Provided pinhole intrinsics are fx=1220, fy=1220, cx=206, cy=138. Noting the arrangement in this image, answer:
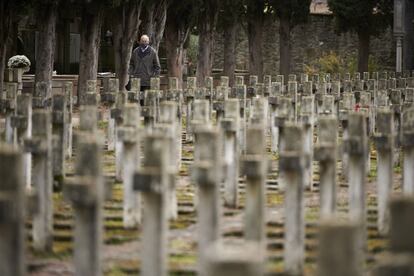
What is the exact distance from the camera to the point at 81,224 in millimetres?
7266

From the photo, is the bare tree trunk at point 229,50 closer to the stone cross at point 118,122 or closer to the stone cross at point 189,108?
the stone cross at point 189,108

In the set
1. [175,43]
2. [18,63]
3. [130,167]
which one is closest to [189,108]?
[130,167]

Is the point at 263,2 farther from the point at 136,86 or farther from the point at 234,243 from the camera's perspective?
the point at 234,243

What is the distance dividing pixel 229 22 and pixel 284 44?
489 centimetres

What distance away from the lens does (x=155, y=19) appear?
101ft

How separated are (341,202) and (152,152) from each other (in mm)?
4719

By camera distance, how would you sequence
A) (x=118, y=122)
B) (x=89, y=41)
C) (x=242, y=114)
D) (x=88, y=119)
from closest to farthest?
(x=88, y=119)
(x=118, y=122)
(x=242, y=114)
(x=89, y=41)

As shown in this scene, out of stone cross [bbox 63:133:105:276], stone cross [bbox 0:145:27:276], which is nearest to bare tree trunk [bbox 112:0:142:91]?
stone cross [bbox 63:133:105:276]

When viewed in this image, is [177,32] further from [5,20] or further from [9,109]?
[9,109]

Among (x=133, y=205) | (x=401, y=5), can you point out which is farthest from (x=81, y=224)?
(x=401, y=5)

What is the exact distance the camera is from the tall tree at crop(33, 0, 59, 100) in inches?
943

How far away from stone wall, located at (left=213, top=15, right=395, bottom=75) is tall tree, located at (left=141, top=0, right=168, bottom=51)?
25.5 m

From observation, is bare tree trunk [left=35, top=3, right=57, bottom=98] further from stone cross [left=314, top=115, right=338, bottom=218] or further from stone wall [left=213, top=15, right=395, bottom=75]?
stone wall [left=213, top=15, right=395, bottom=75]

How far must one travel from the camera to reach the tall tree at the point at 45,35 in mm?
23953
